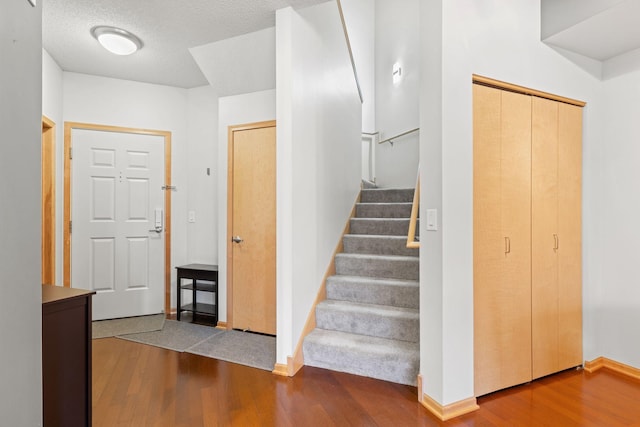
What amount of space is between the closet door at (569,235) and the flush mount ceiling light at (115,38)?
136 inches

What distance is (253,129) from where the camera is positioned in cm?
Result: 323

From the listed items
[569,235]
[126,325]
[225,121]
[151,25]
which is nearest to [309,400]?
[569,235]

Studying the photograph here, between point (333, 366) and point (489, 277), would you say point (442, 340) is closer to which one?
point (489, 277)


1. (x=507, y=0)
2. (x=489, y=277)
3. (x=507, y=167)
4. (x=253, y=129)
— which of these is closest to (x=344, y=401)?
(x=489, y=277)

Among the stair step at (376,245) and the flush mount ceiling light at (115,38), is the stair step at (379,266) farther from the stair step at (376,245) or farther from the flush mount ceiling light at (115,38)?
the flush mount ceiling light at (115,38)

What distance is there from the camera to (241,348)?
2.78 metres

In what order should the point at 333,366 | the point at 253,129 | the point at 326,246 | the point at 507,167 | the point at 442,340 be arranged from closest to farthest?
the point at 442,340 < the point at 507,167 < the point at 333,366 < the point at 326,246 < the point at 253,129

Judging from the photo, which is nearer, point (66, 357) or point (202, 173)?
point (66, 357)

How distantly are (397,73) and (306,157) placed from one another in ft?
10.1

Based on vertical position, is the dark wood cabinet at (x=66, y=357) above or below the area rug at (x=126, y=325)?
above

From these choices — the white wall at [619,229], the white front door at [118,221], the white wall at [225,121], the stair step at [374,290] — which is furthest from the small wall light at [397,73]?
the white front door at [118,221]

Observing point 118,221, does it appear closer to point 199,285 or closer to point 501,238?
point 199,285

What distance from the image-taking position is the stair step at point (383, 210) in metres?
3.56

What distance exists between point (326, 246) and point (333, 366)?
1.01 meters
